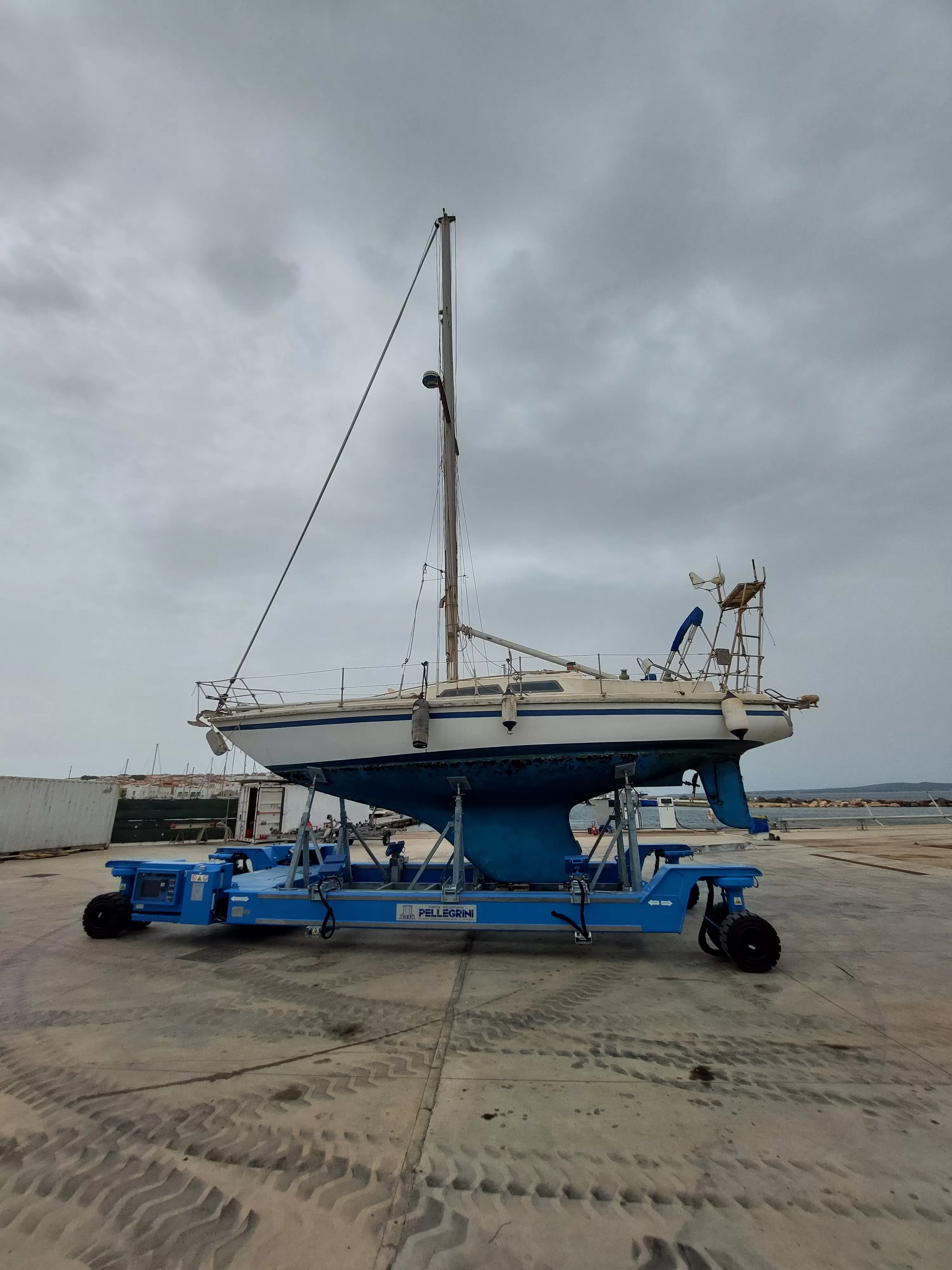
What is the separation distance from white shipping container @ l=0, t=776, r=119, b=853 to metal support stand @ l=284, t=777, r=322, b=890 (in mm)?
12966

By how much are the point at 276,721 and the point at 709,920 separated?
5791 mm

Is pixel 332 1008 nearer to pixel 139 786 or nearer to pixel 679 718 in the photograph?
pixel 679 718

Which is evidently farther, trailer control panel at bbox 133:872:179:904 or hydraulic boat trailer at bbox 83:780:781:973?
trailer control panel at bbox 133:872:179:904

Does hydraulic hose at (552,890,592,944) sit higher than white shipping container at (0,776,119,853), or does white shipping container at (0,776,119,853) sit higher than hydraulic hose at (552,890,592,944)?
white shipping container at (0,776,119,853)

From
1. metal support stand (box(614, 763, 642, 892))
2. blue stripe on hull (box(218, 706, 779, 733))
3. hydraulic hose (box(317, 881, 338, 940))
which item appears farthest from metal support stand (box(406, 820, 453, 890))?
metal support stand (box(614, 763, 642, 892))

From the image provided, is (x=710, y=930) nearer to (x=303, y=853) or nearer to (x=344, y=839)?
(x=303, y=853)

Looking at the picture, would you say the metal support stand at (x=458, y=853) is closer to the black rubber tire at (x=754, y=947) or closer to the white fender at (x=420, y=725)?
the white fender at (x=420, y=725)

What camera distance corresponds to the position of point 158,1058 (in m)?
3.53

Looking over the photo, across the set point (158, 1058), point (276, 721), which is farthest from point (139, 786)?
point (158, 1058)

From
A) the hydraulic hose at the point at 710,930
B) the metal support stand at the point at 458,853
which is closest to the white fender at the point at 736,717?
the hydraulic hose at the point at 710,930

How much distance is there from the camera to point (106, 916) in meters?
6.42

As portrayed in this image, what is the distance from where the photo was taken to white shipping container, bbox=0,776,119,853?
1500 cm

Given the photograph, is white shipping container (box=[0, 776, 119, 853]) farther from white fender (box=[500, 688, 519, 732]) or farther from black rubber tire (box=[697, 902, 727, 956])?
black rubber tire (box=[697, 902, 727, 956])

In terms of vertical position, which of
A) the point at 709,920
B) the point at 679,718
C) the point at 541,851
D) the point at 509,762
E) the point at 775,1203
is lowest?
the point at 775,1203
